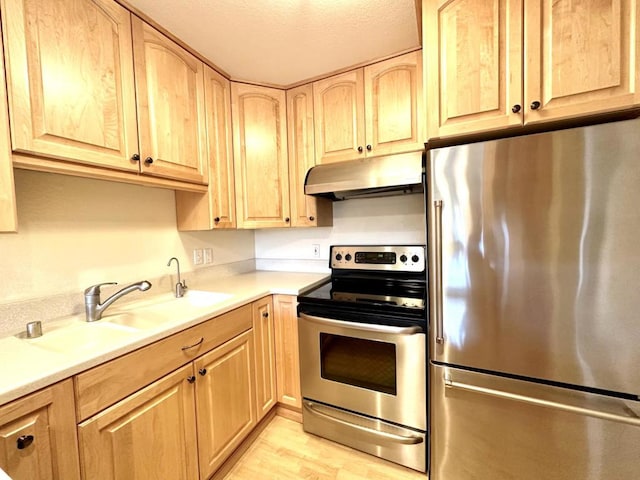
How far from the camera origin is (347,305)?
146 cm

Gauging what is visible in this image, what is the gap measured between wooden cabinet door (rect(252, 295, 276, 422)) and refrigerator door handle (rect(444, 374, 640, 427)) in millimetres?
1035

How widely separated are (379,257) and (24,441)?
177 centimetres

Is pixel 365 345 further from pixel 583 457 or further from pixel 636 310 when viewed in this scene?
pixel 636 310

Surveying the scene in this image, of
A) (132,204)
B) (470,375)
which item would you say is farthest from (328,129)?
(470,375)

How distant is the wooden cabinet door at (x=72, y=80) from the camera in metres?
0.90

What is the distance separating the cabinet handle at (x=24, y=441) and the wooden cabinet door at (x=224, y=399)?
0.54 metres

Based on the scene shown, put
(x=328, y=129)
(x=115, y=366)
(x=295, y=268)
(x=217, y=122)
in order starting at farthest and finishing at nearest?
(x=295, y=268), (x=328, y=129), (x=217, y=122), (x=115, y=366)

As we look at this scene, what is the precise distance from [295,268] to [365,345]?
1.09m

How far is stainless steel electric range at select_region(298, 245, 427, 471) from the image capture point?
1.35 m

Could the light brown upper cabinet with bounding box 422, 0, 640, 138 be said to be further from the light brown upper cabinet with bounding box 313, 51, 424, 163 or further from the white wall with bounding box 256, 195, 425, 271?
the white wall with bounding box 256, 195, 425, 271

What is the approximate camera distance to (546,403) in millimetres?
1045

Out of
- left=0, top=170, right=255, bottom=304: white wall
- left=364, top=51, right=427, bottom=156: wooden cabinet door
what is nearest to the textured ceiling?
left=364, top=51, right=427, bottom=156: wooden cabinet door

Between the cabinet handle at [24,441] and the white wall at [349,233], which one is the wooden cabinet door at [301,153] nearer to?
the white wall at [349,233]

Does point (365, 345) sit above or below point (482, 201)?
below
